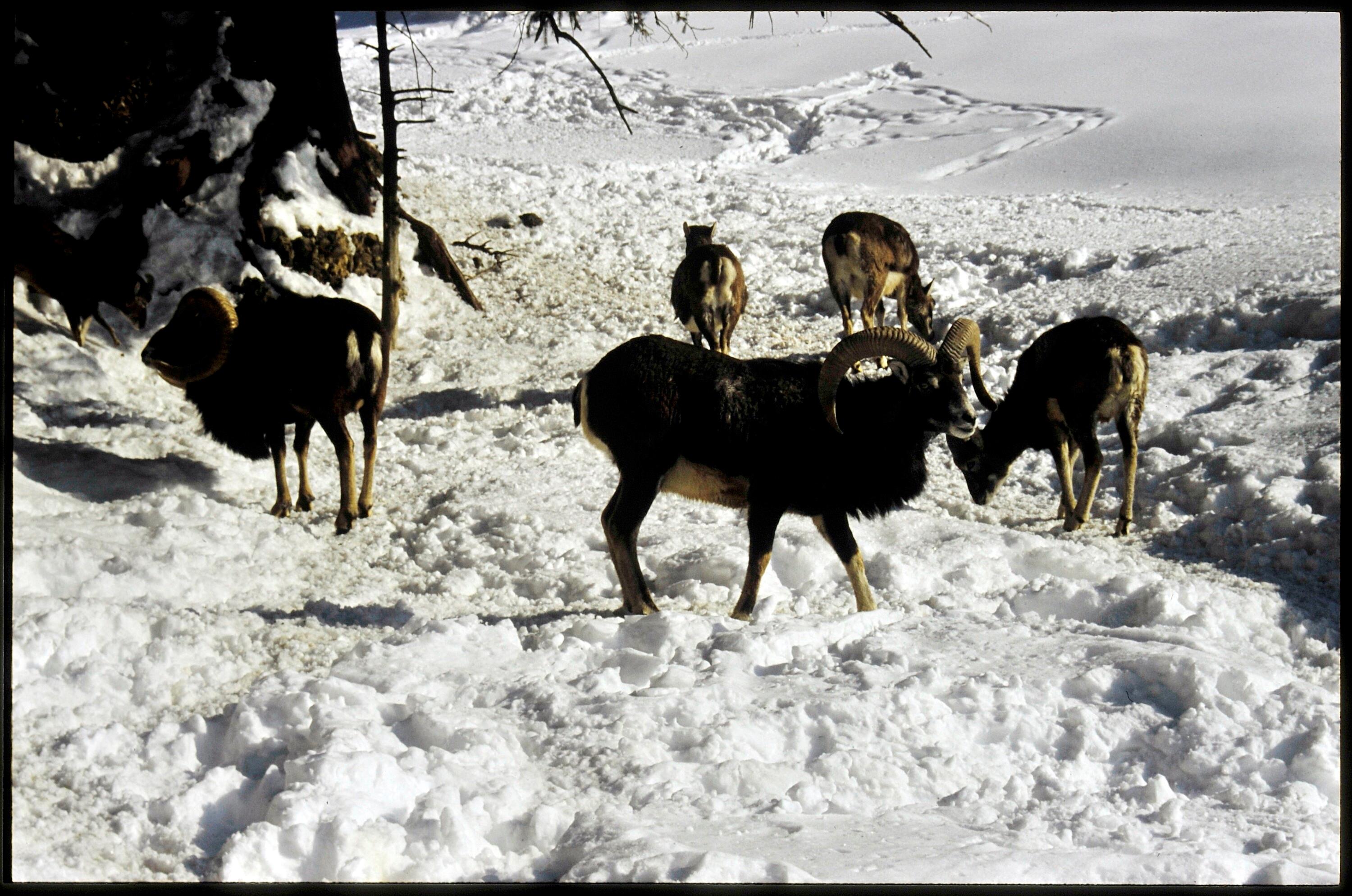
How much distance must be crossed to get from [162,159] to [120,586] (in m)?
5.60

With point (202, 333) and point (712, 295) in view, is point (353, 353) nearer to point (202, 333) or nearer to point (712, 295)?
point (202, 333)

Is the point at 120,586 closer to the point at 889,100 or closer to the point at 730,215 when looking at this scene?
the point at 730,215

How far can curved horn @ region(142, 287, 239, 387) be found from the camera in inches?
291

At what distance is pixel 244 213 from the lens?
955 cm

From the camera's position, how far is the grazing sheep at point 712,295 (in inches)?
401

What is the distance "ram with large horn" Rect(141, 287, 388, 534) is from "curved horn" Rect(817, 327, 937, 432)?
3.15m

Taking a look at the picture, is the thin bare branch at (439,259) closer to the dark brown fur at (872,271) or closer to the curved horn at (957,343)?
the dark brown fur at (872,271)

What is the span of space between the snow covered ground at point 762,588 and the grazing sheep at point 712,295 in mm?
430

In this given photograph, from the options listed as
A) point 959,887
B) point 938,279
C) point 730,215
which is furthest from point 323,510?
point 730,215

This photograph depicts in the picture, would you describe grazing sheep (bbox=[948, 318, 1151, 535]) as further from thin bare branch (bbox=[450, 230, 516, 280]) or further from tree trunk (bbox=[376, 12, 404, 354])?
thin bare branch (bbox=[450, 230, 516, 280])

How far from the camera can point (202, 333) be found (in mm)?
7441

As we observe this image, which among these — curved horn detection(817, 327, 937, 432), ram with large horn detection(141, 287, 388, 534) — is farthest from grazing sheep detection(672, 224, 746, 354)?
curved horn detection(817, 327, 937, 432)

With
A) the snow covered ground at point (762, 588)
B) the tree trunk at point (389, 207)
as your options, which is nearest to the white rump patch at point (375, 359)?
the snow covered ground at point (762, 588)

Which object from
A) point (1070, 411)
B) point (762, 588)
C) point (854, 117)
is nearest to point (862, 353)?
point (762, 588)
